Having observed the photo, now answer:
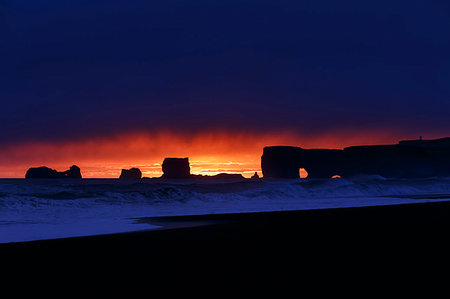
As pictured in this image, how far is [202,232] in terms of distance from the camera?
31.9ft

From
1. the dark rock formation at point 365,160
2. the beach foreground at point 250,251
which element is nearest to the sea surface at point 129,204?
the beach foreground at point 250,251

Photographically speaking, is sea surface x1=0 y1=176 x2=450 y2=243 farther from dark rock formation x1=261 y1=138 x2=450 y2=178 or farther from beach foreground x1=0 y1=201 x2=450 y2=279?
dark rock formation x1=261 y1=138 x2=450 y2=178

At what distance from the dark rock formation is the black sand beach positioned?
7119 centimetres

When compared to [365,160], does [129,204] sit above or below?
below

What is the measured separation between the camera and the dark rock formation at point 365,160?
244 feet

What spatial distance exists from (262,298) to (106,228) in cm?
795

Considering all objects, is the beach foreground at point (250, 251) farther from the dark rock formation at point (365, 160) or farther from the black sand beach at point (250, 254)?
the dark rock formation at point (365, 160)

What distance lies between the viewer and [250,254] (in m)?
6.46

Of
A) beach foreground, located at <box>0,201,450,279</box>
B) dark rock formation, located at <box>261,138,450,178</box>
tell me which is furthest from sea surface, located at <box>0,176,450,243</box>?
dark rock formation, located at <box>261,138,450,178</box>

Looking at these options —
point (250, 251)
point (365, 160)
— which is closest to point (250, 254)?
point (250, 251)

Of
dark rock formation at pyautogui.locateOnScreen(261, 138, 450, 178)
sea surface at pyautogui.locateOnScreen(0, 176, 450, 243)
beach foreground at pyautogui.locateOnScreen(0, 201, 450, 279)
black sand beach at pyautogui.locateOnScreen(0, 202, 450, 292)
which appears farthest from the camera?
dark rock formation at pyautogui.locateOnScreen(261, 138, 450, 178)

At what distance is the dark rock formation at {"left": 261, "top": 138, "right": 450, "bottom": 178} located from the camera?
74.4 meters

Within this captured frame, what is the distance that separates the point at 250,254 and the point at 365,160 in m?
79.9

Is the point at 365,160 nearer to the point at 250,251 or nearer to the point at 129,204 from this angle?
the point at 129,204
